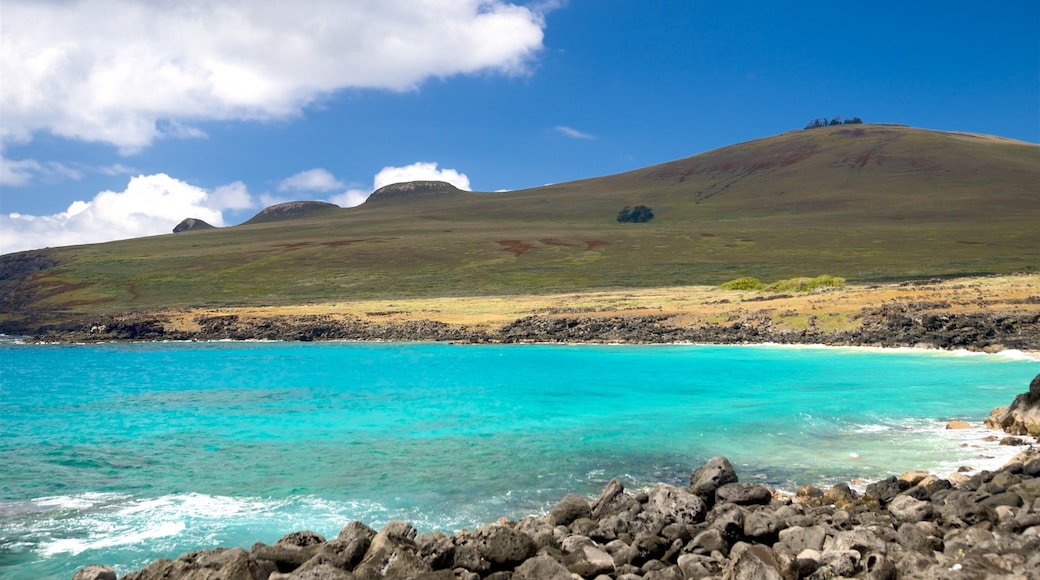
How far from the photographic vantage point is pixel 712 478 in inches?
498

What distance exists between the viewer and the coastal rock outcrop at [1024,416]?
17.5 metres

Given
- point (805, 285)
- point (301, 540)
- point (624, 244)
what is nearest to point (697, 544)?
point (301, 540)

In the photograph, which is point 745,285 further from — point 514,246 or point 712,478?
point 712,478

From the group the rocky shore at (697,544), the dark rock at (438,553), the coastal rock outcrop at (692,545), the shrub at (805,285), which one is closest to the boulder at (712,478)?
the rocky shore at (697,544)

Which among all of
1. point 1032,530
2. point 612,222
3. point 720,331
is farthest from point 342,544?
point 612,222

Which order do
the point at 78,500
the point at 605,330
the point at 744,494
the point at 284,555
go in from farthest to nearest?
the point at 605,330
the point at 78,500
the point at 744,494
the point at 284,555

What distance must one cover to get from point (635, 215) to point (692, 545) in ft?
470

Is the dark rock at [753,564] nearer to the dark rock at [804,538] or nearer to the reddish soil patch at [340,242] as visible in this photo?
the dark rock at [804,538]

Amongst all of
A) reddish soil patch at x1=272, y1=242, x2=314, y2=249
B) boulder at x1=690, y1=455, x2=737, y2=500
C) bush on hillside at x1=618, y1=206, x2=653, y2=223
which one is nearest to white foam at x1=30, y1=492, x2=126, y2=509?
boulder at x1=690, y1=455, x2=737, y2=500

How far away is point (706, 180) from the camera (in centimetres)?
18950

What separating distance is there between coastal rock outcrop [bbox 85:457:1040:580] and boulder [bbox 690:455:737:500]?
1.16ft

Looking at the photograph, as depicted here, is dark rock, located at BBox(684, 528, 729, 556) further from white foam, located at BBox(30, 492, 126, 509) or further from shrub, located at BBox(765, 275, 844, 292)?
shrub, located at BBox(765, 275, 844, 292)

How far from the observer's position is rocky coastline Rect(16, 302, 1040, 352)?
134 feet

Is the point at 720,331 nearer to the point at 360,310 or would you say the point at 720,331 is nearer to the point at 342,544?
the point at 360,310
